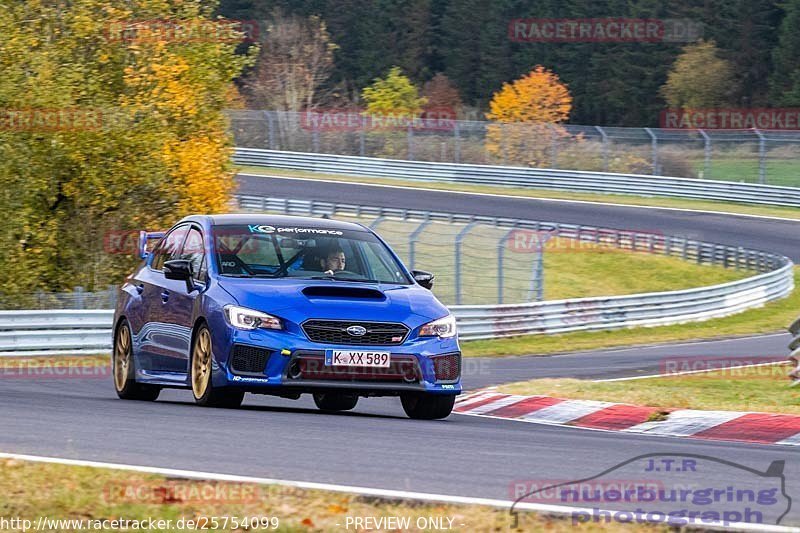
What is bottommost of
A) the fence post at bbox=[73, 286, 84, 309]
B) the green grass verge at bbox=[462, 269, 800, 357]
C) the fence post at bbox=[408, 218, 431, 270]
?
the green grass verge at bbox=[462, 269, 800, 357]

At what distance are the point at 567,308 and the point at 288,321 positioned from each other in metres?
18.5

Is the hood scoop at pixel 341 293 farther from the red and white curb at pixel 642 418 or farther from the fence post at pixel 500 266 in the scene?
the fence post at pixel 500 266

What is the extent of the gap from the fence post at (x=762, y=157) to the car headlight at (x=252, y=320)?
3862 cm

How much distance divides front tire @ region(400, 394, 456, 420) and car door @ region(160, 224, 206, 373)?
1.80m

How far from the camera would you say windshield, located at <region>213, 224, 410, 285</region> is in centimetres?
1133

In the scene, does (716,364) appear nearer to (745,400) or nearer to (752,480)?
(745,400)

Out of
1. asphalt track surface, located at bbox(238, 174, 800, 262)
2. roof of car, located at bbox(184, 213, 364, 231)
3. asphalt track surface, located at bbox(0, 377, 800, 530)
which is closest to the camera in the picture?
asphalt track surface, located at bbox(0, 377, 800, 530)

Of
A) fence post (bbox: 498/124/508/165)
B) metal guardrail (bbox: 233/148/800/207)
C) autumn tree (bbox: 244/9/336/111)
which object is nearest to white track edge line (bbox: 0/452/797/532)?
metal guardrail (bbox: 233/148/800/207)

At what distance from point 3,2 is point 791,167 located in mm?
31303

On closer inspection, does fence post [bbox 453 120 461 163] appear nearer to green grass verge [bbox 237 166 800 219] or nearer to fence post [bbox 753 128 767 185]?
green grass verge [bbox 237 166 800 219]

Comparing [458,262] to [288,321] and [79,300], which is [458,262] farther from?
[288,321]

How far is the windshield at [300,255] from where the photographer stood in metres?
11.3

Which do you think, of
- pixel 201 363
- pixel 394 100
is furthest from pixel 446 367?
pixel 394 100

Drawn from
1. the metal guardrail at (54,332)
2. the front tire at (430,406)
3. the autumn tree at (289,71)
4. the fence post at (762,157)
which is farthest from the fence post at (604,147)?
the front tire at (430,406)
